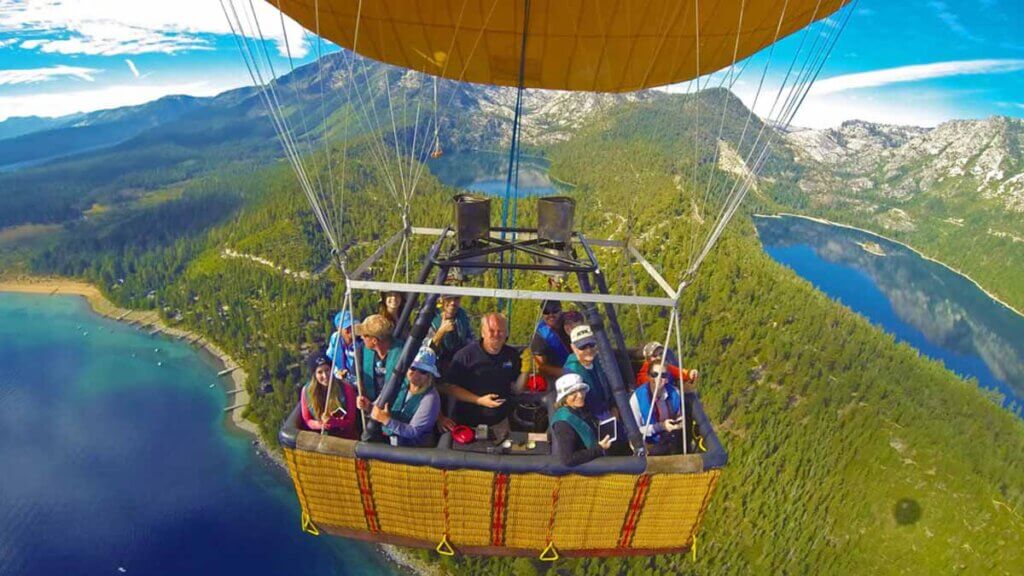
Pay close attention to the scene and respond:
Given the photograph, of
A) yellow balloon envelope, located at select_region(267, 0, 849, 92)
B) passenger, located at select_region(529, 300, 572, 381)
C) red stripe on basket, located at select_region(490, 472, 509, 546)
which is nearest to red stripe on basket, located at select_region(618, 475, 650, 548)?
red stripe on basket, located at select_region(490, 472, 509, 546)

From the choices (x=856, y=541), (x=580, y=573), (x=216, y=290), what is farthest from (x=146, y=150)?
(x=856, y=541)

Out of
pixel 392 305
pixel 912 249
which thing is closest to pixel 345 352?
pixel 392 305

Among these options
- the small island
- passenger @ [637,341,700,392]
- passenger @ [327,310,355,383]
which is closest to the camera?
passenger @ [327,310,355,383]

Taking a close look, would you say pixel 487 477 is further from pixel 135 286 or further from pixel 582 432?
pixel 135 286

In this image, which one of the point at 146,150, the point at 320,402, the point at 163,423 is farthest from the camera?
the point at 146,150

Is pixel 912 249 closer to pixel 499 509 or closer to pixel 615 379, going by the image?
pixel 615 379

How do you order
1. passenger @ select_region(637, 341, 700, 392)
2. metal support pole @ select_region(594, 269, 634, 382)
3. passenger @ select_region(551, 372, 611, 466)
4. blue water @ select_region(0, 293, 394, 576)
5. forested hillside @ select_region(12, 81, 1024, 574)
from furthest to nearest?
forested hillside @ select_region(12, 81, 1024, 574) < blue water @ select_region(0, 293, 394, 576) < metal support pole @ select_region(594, 269, 634, 382) < passenger @ select_region(637, 341, 700, 392) < passenger @ select_region(551, 372, 611, 466)

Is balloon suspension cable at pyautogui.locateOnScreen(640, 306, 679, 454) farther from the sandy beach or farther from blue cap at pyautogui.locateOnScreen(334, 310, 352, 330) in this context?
the sandy beach
